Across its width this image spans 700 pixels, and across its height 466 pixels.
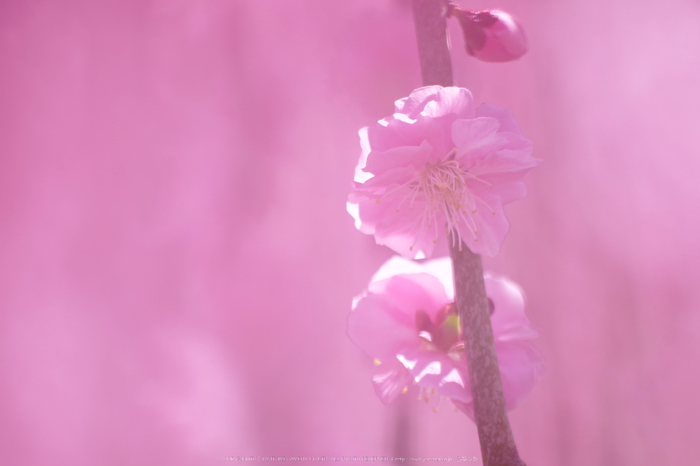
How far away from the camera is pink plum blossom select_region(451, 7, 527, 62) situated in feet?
1.14

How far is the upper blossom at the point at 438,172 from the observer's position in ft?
0.98

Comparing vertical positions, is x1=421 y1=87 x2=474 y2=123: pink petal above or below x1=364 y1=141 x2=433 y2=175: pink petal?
above

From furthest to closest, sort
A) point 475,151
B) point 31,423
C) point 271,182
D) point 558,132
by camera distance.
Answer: point 558,132 < point 271,182 < point 31,423 < point 475,151

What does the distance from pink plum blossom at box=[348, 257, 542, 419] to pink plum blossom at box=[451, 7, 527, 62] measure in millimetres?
177

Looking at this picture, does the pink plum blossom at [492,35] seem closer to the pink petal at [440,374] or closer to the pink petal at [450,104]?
the pink petal at [450,104]

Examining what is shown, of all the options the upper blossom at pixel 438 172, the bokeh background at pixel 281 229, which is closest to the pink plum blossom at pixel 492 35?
the upper blossom at pixel 438 172

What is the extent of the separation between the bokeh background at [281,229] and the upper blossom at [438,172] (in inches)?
13.6

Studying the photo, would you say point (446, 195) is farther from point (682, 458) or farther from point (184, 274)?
point (682, 458)

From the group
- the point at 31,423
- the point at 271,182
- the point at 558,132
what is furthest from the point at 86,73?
the point at 558,132

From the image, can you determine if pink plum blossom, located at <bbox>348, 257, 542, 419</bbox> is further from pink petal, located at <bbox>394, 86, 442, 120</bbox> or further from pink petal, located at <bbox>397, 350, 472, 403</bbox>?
pink petal, located at <bbox>394, 86, 442, 120</bbox>

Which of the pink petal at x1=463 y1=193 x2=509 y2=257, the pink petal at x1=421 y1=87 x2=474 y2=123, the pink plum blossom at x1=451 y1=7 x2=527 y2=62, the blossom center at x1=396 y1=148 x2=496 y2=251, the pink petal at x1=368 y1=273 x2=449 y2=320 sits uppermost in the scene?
the pink plum blossom at x1=451 y1=7 x2=527 y2=62

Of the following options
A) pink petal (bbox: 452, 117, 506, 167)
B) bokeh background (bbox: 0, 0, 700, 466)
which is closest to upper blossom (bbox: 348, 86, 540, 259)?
pink petal (bbox: 452, 117, 506, 167)

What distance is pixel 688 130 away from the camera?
77cm

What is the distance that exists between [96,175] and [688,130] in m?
0.90
